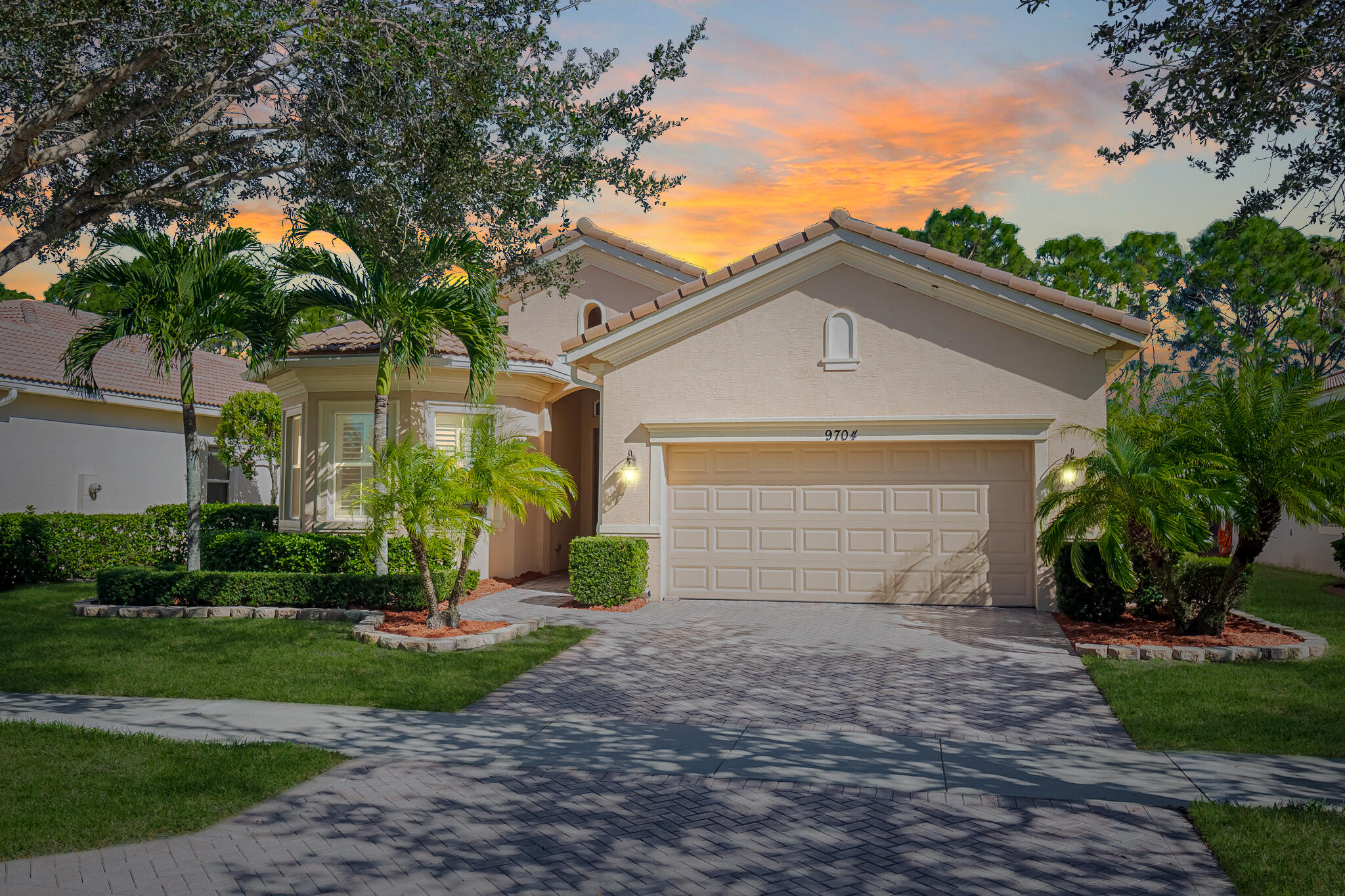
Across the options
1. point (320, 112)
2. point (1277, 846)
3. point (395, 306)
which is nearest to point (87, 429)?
point (395, 306)

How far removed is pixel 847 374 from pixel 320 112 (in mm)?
8721

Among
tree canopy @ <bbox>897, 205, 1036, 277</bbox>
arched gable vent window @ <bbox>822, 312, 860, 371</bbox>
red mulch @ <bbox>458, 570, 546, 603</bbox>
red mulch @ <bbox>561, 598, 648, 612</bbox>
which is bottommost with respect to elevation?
red mulch @ <bbox>561, 598, 648, 612</bbox>

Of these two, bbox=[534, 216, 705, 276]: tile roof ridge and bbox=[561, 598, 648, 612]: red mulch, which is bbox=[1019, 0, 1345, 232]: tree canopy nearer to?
bbox=[561, 598, 648, 612]: red mulch

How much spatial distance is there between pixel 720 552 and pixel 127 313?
9571mm

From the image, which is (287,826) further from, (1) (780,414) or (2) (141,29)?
(1) (780,414)

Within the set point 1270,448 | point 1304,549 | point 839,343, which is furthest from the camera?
point 1304,549

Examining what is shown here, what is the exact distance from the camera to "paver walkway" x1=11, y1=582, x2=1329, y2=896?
4727 millimetres

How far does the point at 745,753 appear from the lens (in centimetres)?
688

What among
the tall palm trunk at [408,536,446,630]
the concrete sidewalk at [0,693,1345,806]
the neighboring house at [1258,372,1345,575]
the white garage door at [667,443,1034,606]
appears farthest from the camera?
the neighboring house at [1258,372,1345,575]

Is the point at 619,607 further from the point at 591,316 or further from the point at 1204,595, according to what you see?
the point at 591,316

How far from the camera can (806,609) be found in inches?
550

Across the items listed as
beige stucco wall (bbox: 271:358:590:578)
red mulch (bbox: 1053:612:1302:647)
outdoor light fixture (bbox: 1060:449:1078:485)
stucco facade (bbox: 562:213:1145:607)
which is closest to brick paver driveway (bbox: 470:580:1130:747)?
red mulch (bbox: 1053:612:1302:647)

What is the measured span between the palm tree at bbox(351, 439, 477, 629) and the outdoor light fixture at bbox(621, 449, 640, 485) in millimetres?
3990

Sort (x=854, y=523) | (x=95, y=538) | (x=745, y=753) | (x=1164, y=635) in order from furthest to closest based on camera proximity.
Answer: (x=95, y=538), (x=854, y=523), (x=1164, y=635), (x=745, y=753)
